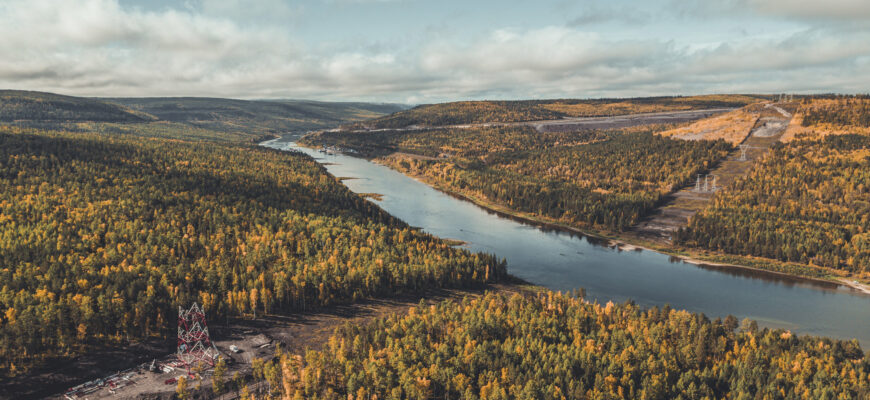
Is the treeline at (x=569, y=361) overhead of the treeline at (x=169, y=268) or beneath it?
beneath

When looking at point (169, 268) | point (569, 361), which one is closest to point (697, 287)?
point (569, 361)

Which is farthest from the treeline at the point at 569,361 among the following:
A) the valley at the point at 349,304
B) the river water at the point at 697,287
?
the river water at the point at 697,287

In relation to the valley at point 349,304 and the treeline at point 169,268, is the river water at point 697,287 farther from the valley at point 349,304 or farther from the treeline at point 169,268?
the treeline at point 169,268

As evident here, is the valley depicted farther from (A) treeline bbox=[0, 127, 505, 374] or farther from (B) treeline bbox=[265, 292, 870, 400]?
(A) treeline bbox=[0, 127, 505, 374]

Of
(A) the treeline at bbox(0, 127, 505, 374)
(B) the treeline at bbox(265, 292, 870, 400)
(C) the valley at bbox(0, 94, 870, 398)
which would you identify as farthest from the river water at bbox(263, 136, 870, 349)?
(A) the treeline at bbox(0, 127, 505, 374)

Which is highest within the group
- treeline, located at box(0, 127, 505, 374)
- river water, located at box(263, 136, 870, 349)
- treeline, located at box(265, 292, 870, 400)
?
treeline, located at box(0, 127, 505, 374)

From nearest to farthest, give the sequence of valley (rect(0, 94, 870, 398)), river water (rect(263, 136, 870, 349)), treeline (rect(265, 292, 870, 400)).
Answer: treeline (rect(265, 292, 870, 400)) → valley (rect(0, 94, 870, 398)) → river water (rect(263, 136, 870, 349))

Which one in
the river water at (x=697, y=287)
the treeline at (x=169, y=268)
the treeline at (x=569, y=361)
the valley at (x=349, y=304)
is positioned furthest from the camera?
the river water at (x=697, y=287)

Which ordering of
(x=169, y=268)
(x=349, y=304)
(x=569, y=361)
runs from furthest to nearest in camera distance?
(x=169, y=268) → (x=349, y=304) → (x=569, y=361)

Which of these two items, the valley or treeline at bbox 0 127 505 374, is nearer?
the valley

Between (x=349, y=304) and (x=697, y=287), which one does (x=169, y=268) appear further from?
(x=697, y=287)
